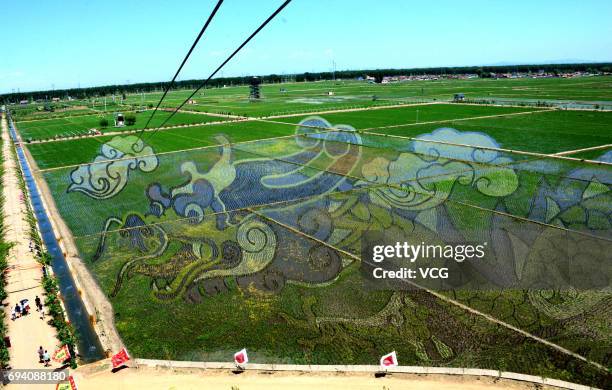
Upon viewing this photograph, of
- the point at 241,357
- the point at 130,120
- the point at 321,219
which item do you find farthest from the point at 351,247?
the point at 130,120

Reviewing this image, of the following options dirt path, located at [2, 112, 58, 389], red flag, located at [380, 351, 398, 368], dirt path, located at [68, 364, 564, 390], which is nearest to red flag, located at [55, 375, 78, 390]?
dirt path, located at [68, 364, 564, 390]

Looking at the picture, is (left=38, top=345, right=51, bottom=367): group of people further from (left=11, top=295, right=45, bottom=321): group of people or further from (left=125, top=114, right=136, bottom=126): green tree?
(left=125, top=114, right=136, bottom=126): green tree

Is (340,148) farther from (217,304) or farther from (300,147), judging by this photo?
(217,304)

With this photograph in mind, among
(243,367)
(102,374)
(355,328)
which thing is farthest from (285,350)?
(102,374)

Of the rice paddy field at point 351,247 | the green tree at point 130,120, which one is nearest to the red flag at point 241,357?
the rice paddy field at point 351,247

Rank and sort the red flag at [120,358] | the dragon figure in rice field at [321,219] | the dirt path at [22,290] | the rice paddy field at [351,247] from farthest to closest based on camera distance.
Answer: the dragon figure in rice field at [321,219] < the dirt path at [22,290] < the rice paddy field at [351,247] < the red flag at [120,358]

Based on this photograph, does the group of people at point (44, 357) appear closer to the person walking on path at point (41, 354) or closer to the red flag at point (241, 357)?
the person walking on path at point (41, 354)
